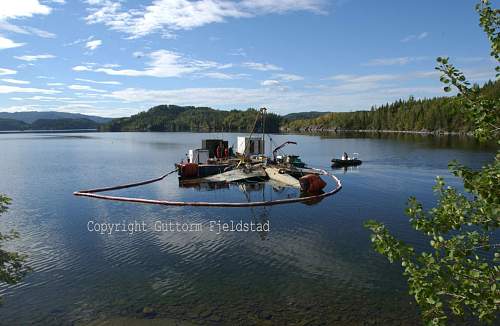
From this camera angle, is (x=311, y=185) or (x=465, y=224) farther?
(x=311, y=185)

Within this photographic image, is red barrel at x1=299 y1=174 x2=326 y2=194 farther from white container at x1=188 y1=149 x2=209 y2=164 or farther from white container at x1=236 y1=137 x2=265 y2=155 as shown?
white container at x1=236 y1=137 x2=265 y2=155

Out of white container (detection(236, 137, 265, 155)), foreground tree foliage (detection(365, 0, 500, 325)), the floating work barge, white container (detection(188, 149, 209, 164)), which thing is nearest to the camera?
foreground tree foliage (detection(365, 0, 500, 325))

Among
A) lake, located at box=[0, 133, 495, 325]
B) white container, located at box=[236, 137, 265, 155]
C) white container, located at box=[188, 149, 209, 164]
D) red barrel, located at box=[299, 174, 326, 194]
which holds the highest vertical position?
white container, located at box=[236, 137, 265, 155]

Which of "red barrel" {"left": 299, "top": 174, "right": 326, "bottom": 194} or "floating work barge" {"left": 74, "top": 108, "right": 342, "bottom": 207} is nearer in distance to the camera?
"floating work barge" {"left": 74, "top": 108, "right": 342, "bottom": 207}

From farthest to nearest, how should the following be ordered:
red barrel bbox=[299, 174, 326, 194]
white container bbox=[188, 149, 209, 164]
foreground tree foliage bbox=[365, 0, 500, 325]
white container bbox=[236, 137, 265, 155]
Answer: white container bbox=[236, 137, 265, 155]
white container bbox=[188, 149, 209, 164]
red barrel bbox=[299, 174, 326, 194]
foreground tree foliage bbox=[365, 0, 500, 325]

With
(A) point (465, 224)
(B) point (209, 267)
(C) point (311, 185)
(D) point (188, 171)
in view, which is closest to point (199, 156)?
(D) point (188, 171)

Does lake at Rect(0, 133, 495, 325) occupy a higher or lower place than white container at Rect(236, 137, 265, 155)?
lower

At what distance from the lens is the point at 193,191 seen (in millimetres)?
55375

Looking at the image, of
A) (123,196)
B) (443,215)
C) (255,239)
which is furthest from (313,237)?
(123,196)

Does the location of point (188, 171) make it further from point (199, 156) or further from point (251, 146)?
point (251, 146)

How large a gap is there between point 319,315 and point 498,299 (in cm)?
1291

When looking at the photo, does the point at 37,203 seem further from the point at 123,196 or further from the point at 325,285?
the point at 325,285

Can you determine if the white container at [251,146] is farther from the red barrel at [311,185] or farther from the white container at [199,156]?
the red barrel at [311,185]

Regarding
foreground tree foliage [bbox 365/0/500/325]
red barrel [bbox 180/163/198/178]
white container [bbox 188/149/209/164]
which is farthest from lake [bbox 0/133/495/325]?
white container [bbox 188/149/209/164]
